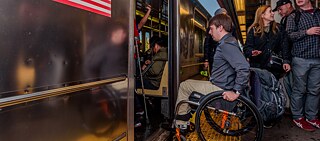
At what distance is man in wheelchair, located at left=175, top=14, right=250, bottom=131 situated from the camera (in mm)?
1990

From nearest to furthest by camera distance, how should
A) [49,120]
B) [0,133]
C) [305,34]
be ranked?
[0,133], [49,120], [305,34]

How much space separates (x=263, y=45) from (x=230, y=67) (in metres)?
0.91

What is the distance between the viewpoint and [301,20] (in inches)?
114

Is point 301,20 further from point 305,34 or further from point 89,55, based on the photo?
point 89,55

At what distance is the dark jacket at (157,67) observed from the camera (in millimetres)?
3461

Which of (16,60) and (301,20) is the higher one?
(301,20)

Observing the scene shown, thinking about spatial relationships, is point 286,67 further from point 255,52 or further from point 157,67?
point 157,67

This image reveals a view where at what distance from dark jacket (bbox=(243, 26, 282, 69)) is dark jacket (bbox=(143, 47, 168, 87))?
41.2 inches

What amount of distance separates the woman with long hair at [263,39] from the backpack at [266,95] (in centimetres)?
74

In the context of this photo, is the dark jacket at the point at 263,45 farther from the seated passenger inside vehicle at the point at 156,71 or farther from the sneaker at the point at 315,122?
the seated passenger inside vehicle at the point at 156,71

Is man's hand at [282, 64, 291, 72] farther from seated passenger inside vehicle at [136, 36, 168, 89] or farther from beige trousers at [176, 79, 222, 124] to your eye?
seated passenger inside vehicle at [136, 36, 168, 89]

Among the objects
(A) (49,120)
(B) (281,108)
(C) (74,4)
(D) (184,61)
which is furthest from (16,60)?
(D) (184,61)

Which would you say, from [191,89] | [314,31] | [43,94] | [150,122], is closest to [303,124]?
[314,31]

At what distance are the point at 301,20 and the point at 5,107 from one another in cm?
297
